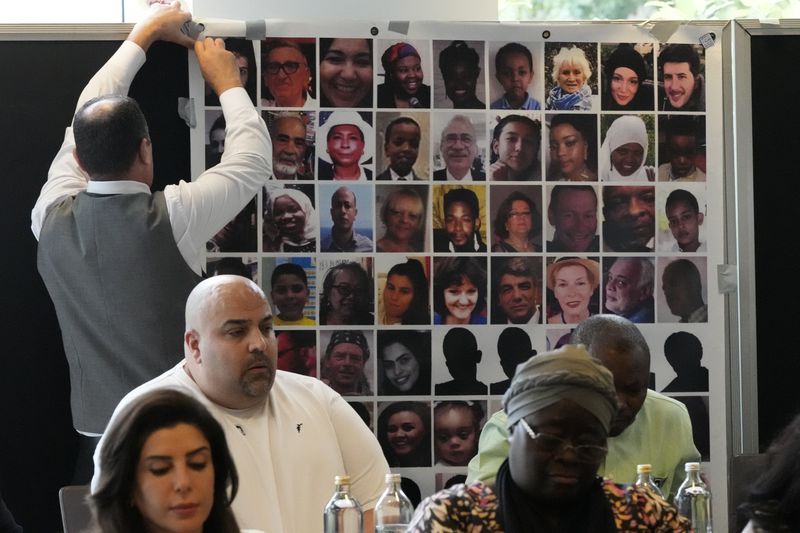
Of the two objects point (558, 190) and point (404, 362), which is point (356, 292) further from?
point (558, 190)

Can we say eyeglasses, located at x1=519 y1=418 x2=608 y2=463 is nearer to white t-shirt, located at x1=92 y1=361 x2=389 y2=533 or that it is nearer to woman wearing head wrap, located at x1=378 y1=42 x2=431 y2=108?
white t-shirt, located at x1=92 y1=361 x2=389 y2=533

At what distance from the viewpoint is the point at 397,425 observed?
15.0ft

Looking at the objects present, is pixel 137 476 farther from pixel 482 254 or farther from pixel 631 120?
pixel 631 120

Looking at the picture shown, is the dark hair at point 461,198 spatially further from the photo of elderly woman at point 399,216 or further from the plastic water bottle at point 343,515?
the plastic water bottle at point 343,515

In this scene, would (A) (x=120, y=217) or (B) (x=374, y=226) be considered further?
(B) (x=374, y=226)

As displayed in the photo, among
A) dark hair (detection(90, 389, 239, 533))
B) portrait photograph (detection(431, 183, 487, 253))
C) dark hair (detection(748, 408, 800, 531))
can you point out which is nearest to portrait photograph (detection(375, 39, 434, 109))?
portrait photograph (detection(431, 183, 487, 253))

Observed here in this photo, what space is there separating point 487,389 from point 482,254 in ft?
1.61

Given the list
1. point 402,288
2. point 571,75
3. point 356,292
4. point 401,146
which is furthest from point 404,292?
point 571,75

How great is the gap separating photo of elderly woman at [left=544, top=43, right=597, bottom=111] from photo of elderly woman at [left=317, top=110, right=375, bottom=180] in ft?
2.23

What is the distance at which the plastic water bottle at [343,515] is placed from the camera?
11.0 feet

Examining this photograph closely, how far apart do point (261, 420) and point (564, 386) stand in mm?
1537

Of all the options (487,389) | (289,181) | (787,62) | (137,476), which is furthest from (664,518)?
(787,62)

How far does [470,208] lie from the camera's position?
4555 millimetres

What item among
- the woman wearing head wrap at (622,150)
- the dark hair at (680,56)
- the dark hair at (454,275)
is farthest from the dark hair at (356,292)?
the dark hair at (680,56)
